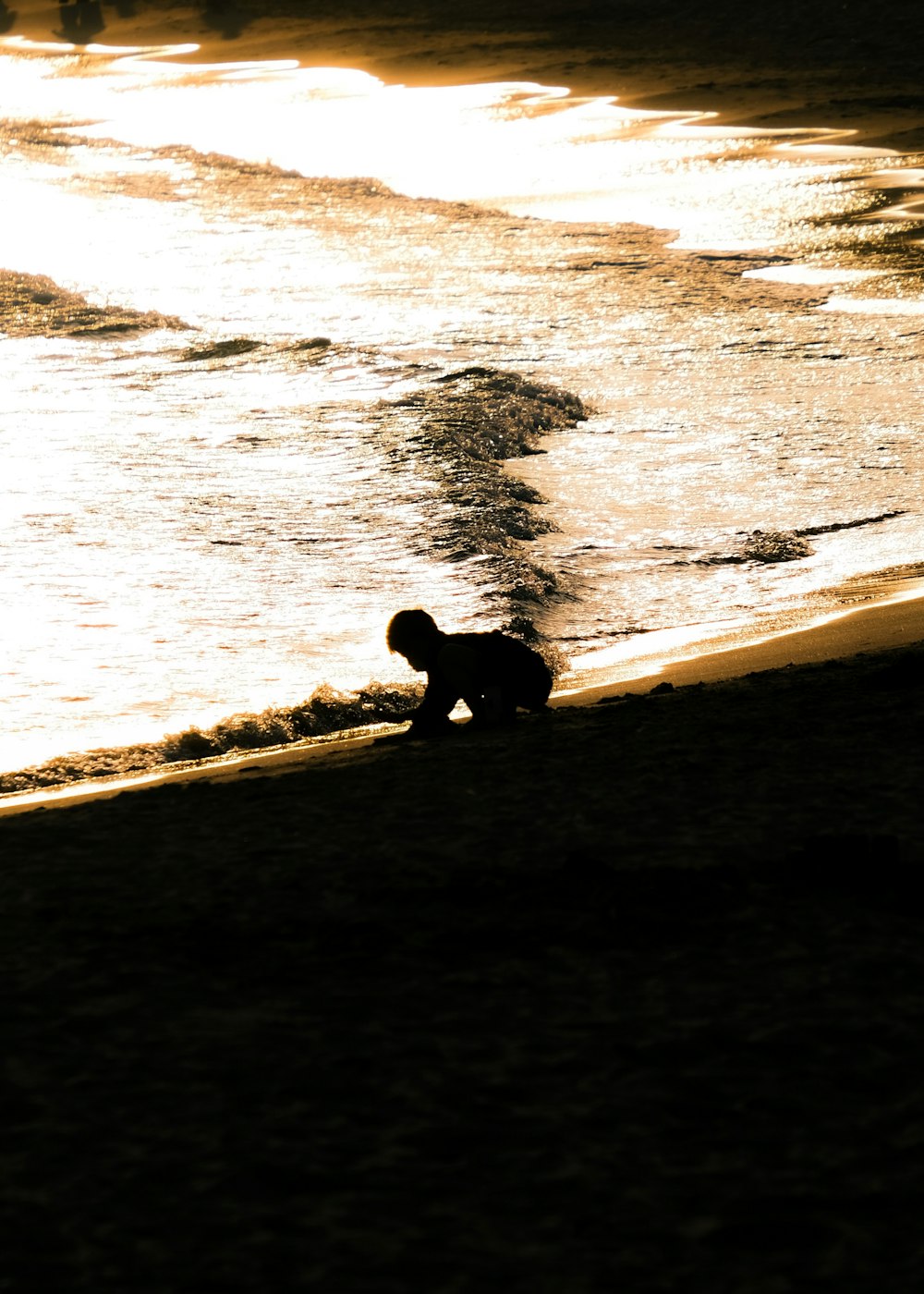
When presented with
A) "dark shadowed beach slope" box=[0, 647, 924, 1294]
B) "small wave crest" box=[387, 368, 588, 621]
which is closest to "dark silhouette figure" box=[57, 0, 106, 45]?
"small wave crest" box=[387, 368, 588, 621]

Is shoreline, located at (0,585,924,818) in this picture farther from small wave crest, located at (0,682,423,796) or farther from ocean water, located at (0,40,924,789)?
ocean water, located at (0,40,924,789)

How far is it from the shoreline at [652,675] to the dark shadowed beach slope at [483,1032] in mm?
1145

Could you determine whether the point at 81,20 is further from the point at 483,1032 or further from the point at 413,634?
the point at 483,1032

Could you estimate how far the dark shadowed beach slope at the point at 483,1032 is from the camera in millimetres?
2125

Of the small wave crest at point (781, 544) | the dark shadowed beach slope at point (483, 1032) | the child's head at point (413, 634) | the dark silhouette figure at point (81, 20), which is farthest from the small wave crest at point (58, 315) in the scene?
the dark shadowed beach slope at point (483, 1032)

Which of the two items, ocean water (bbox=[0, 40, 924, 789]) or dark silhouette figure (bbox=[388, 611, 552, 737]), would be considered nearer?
dark silhouette figure (bbox=[388, 611, 552, 737])

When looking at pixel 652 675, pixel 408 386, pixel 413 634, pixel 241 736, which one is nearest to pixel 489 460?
pixel 408 386

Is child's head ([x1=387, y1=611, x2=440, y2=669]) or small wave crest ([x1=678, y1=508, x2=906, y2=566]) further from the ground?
child's head ([x1=387, y1=611, x2=440, y2=669])

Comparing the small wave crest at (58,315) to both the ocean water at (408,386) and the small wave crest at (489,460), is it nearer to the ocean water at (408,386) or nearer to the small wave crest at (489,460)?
the ocean water at (408,386)

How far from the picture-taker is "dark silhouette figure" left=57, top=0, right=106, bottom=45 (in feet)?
107

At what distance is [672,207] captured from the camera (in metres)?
21.0

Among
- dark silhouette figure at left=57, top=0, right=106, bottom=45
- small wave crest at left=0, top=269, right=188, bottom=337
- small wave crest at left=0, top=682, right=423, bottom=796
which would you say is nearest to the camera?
small wave crest at left=0, top=682, right=423, bottom=796

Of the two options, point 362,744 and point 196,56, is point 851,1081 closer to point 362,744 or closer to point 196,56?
point 362,744

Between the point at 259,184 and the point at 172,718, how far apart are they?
64.1 ft
